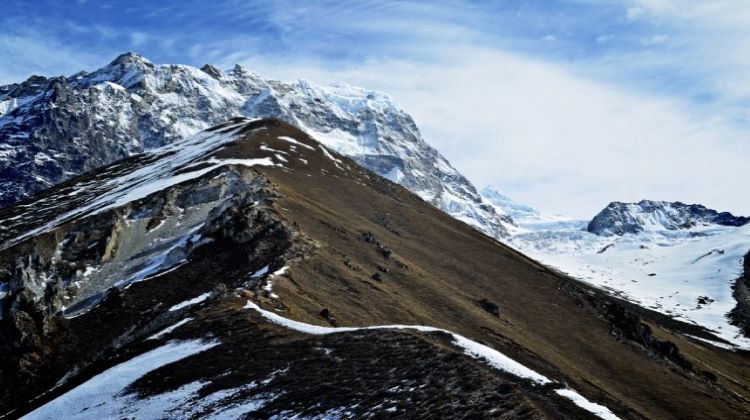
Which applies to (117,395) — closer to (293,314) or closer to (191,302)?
(293,314)

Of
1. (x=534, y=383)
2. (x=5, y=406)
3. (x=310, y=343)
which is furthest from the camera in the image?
(x=5, y=406)

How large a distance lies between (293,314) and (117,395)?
48.1 ft

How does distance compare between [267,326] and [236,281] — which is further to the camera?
[236,281]

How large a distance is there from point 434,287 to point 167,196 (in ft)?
126

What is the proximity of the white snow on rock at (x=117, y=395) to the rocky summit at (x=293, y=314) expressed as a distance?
0.51 feet

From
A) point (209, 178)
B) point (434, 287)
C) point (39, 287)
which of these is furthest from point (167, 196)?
point (434, 287)

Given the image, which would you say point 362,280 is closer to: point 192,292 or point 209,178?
point 192,292

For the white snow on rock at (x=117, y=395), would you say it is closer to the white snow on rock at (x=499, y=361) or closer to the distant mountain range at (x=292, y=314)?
the distant mountain range at (x=292, y=314)

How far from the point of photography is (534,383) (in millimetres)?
30375

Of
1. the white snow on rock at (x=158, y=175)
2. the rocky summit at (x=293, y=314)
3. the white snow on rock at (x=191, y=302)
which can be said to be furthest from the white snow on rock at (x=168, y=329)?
the white snow on rock at (x=158, y=175)

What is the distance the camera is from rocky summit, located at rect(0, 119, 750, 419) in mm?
32781

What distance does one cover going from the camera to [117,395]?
130 ft

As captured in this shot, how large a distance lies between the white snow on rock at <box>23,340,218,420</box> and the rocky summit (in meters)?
0.15

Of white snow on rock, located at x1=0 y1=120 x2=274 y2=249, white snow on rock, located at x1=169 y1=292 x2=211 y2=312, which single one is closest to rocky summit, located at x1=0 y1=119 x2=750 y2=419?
white snow on rock, located at x1=169 y1=292 x2=211 y2=312
